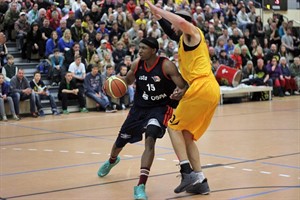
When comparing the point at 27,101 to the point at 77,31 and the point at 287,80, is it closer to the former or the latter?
the point at 77,31

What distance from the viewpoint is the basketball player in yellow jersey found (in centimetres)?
567

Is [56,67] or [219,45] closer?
[56,67]

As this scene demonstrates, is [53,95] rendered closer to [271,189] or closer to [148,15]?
[148,15]

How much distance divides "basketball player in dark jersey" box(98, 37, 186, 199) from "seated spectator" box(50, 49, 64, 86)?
1000 cm

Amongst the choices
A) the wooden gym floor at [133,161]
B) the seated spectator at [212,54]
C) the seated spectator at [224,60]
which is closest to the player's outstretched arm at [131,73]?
the wooden gym floor at [133,161]

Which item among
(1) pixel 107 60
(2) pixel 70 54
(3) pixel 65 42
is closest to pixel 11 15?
(3) pixel 65 42

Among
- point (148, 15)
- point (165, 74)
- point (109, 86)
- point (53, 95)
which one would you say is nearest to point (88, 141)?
point (109, 86)

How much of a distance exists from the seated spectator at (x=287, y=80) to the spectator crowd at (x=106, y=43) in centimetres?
4

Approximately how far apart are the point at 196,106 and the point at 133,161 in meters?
2.20

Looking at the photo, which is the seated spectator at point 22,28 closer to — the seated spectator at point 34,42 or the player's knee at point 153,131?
the seated spectator at point 34,42

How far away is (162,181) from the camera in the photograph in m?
6.33

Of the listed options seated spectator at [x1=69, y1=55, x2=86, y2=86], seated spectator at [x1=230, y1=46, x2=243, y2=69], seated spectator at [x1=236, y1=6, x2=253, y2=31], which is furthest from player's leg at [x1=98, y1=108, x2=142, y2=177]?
seated spectator at [x1=236, y1=6, x2=253, y2=31]

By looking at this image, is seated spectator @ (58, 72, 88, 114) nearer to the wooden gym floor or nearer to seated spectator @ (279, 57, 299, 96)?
the wooden gym floor

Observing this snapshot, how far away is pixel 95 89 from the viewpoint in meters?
15.8
